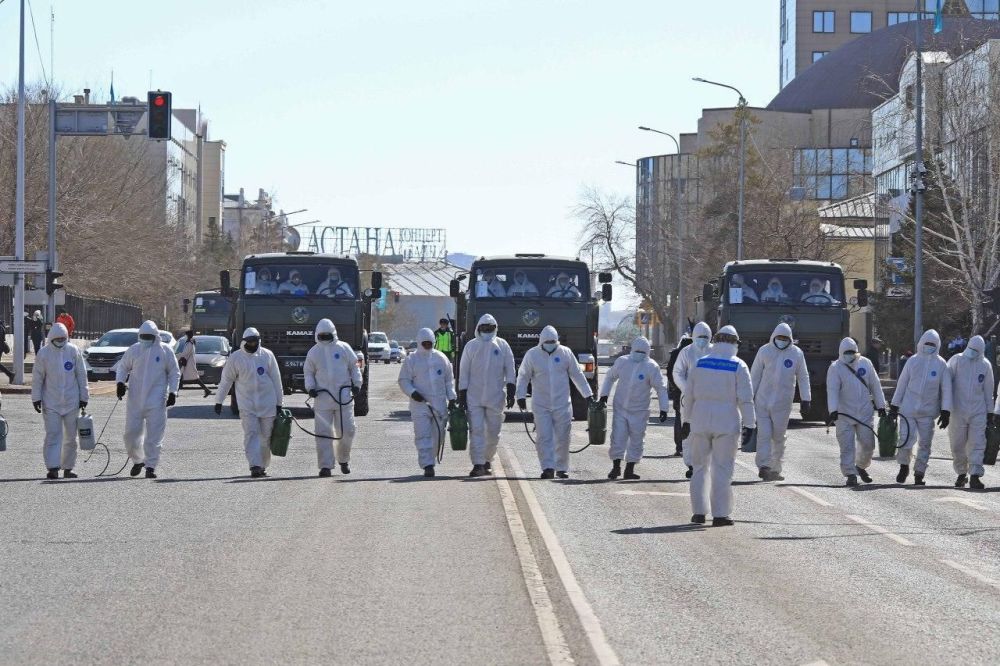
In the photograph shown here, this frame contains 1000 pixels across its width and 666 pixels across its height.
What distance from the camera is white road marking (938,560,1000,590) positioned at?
458 inches

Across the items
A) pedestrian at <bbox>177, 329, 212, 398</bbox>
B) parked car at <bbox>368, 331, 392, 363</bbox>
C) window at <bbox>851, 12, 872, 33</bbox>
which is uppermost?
window at <bbox>851, 12, 872, 33</bbox>

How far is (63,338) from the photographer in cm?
1958

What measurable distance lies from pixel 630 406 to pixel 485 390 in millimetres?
1693

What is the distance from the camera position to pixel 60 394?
63.8 ft

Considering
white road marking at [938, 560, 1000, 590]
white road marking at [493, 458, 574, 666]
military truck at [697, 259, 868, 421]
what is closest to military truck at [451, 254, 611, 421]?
military truck at [697, 259, 868, 421]

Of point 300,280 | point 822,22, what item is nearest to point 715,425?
point 300,280

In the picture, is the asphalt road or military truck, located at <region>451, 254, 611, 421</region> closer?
the asphalt road

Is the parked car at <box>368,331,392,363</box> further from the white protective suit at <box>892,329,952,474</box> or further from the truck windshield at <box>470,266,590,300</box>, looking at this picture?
the white protective suit at <box>892,329,952,474</box>

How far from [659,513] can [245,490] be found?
430 cm

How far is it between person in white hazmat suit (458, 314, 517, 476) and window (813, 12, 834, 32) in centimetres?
12157

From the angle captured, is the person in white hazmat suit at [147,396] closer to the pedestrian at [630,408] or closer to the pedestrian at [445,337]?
the pedestrian at [630,408]

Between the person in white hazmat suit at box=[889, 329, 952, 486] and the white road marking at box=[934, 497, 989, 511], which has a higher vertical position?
the person in white hazmat suit at box=[889, 329, 952, 486]

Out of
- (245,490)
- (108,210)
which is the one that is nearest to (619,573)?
(245,490)

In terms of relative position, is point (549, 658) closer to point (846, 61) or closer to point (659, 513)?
point (659, 513)
